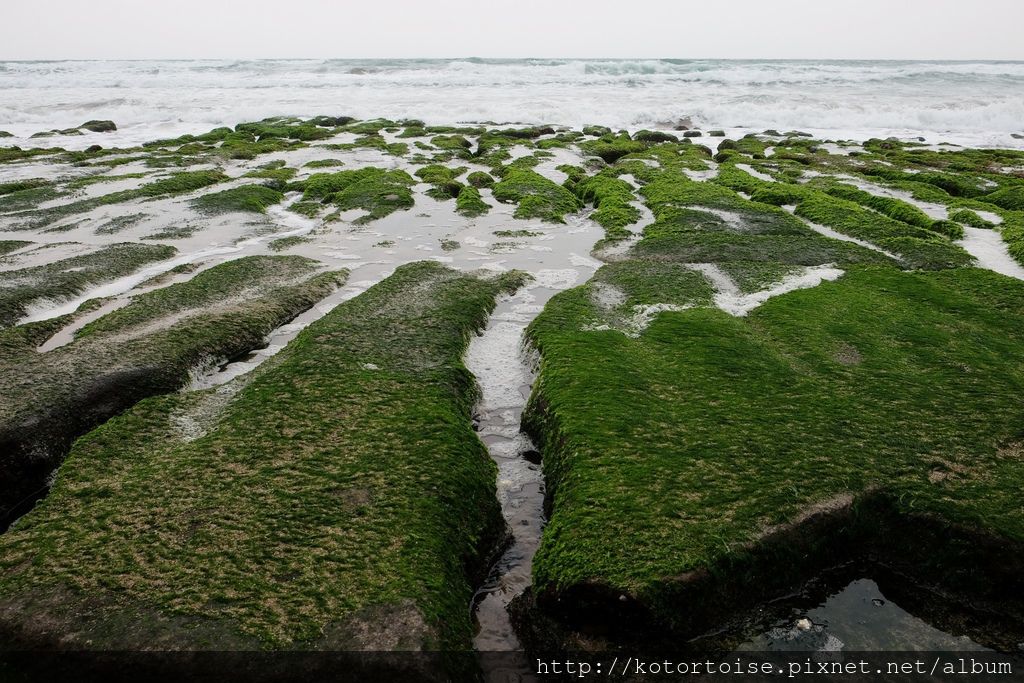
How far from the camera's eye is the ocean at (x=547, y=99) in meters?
43.9

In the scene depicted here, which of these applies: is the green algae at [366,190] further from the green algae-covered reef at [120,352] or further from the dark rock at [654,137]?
the dark rock at [654,137]

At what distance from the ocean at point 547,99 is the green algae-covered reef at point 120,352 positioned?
31605mm

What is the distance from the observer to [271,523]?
502 cm

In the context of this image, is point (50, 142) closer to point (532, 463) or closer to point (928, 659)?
point (532, 463)

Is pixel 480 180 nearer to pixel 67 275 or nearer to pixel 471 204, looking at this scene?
pixel 471 204

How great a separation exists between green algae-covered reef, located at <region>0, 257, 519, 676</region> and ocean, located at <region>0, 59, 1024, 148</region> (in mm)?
36341

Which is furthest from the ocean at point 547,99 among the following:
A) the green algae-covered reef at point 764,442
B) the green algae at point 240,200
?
the green algae-covered reef at point 764,442

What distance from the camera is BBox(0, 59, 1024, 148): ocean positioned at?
144ft

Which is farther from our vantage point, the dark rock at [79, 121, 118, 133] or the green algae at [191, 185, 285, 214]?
the dark rock at [79, 121, 118, 133]

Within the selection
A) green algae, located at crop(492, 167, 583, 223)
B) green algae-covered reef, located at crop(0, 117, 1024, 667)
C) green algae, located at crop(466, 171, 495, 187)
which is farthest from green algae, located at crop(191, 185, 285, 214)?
green algae, located at crop(492, 167, 583, 223)

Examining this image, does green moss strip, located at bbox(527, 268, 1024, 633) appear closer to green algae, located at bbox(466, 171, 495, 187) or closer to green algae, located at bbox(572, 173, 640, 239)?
green algae, located at bbox(572, 173, 640, 239)

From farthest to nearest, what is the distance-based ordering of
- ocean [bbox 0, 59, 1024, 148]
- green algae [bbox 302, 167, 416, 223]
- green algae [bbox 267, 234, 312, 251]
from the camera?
1. ocean [bbox 0, 59, 1024, 148]
2. green algae [bbox 302, 167, 416, 223]
3. green algae [bbox 267, 234, 312, 251]

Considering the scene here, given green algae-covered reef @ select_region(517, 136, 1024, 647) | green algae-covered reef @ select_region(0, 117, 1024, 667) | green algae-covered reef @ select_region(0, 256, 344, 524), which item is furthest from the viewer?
green algae-covered reef @ select_region(0, 256, 344, 524)

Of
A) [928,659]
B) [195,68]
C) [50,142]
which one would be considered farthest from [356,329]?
[195,68]
